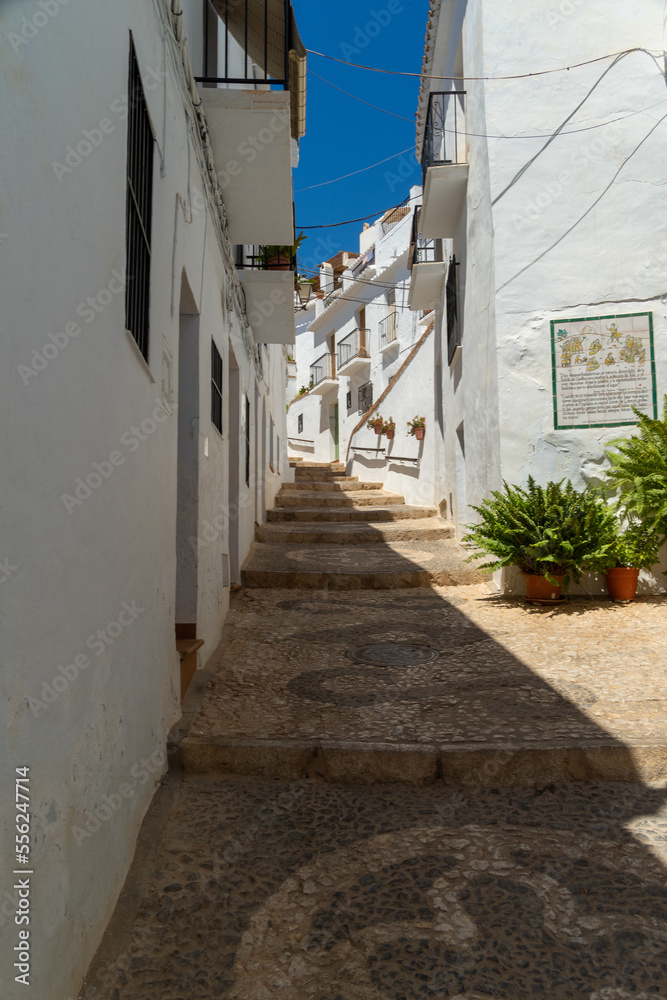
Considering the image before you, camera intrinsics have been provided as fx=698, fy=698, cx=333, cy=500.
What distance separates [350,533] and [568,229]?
4.52 m

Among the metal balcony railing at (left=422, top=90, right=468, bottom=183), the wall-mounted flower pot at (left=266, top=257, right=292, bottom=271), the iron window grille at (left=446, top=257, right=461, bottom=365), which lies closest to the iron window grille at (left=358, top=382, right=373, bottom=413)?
the iron window grille at (left=446, top=257, right=461, bottom=365)

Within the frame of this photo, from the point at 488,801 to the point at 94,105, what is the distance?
297 centimetres

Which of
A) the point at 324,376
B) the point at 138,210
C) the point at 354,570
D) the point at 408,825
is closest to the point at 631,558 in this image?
the point at 354,570

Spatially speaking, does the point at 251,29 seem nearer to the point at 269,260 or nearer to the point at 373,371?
the point at 269,260

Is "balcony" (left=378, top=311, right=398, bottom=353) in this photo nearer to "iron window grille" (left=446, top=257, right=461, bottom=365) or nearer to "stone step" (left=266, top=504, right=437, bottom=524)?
"stone step" (left=266, top=504, right=437, bottom=524)

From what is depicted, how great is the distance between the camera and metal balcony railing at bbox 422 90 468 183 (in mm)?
8505

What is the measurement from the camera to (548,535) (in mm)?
5965

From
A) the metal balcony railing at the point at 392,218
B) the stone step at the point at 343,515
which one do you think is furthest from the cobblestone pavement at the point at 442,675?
the metal balcony railing at the point at 392,218

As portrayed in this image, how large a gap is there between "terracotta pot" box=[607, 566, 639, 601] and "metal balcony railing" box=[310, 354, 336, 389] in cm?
2299

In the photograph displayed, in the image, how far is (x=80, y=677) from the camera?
188cm

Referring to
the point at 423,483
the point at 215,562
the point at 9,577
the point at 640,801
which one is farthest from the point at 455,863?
the point at 423,483

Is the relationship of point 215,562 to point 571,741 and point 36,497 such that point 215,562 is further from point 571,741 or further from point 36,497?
point 36,497

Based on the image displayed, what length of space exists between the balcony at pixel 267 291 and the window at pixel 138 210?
428cm

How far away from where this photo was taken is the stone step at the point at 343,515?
11.1 metres
